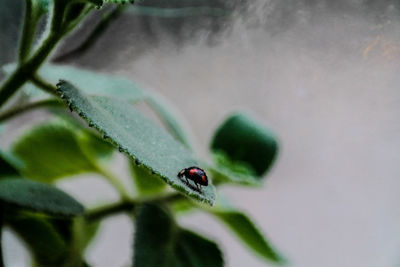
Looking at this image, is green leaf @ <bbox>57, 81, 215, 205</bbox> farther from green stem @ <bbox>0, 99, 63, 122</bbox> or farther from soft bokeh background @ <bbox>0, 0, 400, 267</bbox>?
soft bokeh background @ <bbox>0, 0, 400, 267</bbox>

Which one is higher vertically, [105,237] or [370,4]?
[370,4]

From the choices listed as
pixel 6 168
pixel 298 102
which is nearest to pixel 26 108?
pixel 6 168

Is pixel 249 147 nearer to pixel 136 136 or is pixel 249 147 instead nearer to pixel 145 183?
pixel 145 183

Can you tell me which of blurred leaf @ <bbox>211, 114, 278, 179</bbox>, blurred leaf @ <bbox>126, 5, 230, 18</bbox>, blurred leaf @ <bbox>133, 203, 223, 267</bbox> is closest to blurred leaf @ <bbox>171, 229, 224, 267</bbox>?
blurred leaf @ <bbox>133, 203, 223, 267</bbox>

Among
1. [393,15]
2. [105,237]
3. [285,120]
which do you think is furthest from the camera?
[105,237]

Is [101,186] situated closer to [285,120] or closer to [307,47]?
[285,120]

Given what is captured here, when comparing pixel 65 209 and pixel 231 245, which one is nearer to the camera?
pixel 65 209

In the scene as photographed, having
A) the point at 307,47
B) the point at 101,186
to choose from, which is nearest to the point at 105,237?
the point at 101,186
